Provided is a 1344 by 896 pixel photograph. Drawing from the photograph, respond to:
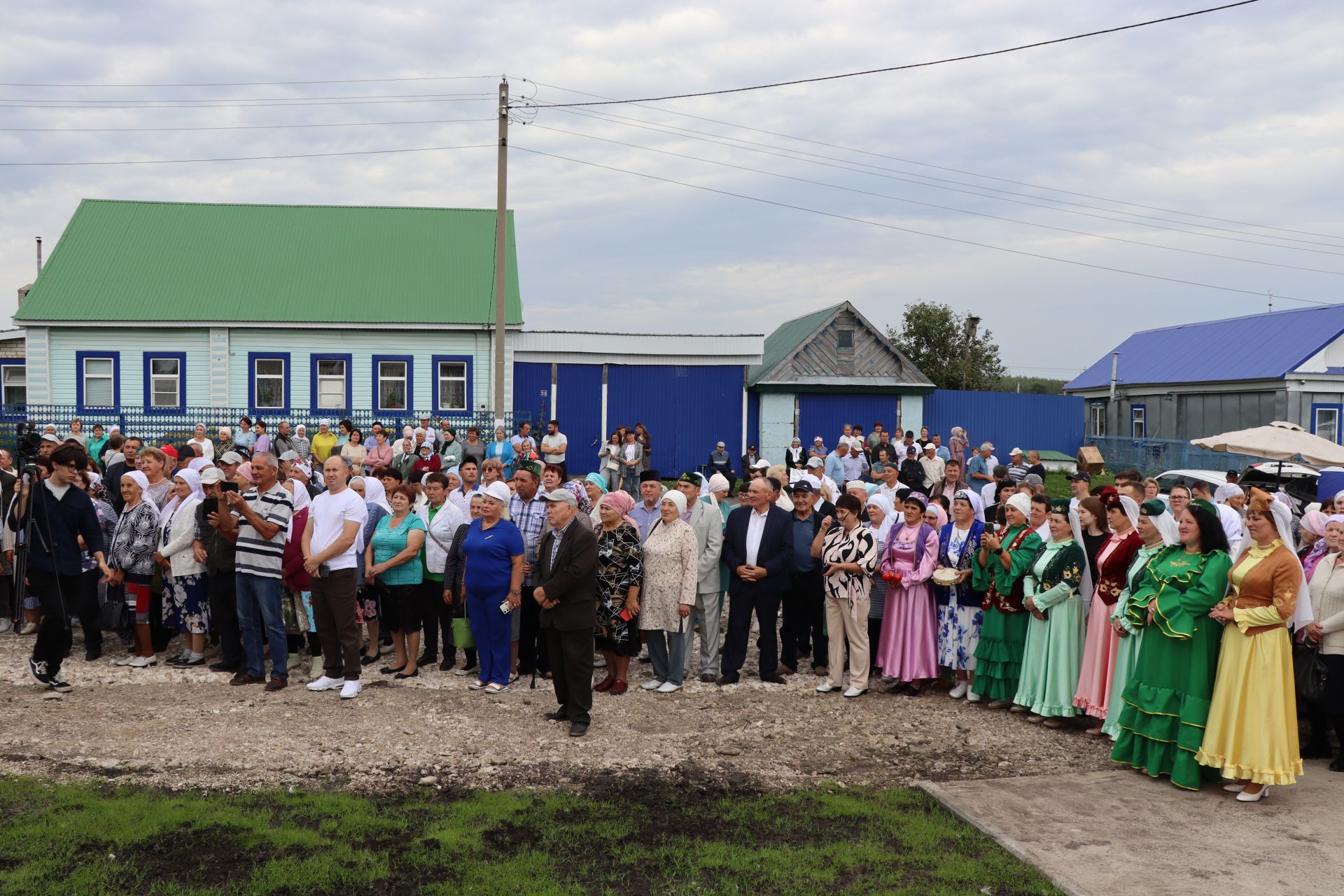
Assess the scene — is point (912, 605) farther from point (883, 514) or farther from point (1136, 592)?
point (1136, 592)

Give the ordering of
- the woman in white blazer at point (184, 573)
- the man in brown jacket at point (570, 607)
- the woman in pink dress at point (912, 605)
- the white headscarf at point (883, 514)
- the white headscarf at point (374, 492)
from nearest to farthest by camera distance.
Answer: the man in brown jacket at point (570, 607)
the woman in pink dress at point (912, 605)
the woman in white blazer at point (184, 573)
the white headscarf at point (883, 514)
the white headscarf at point (374, 492)

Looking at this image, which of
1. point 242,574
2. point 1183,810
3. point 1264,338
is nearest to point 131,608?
point 242,574

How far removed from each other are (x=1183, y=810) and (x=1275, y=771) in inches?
23.8

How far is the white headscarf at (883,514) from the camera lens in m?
9.05

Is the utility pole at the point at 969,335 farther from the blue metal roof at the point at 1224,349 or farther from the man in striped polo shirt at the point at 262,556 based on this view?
the man in striped polo shirt at the point at 262,556

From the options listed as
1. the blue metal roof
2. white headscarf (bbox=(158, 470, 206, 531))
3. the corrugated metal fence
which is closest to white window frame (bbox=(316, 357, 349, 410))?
the corrugated metal fence

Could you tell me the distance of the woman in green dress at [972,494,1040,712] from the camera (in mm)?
7898

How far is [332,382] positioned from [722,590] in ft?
60.0

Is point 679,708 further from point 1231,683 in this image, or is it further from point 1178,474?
point 1178,474

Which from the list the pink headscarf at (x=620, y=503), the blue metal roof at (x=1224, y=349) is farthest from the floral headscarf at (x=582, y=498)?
the blue metal roof at (x=1224, y=349)

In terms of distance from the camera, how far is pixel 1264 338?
34.1 meters

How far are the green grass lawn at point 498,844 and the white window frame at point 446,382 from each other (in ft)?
62.8

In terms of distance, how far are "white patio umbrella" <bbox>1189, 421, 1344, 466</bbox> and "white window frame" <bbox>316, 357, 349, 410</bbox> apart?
18.6 meters

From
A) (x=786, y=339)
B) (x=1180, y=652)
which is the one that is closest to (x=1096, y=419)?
(x=786, y=339)
